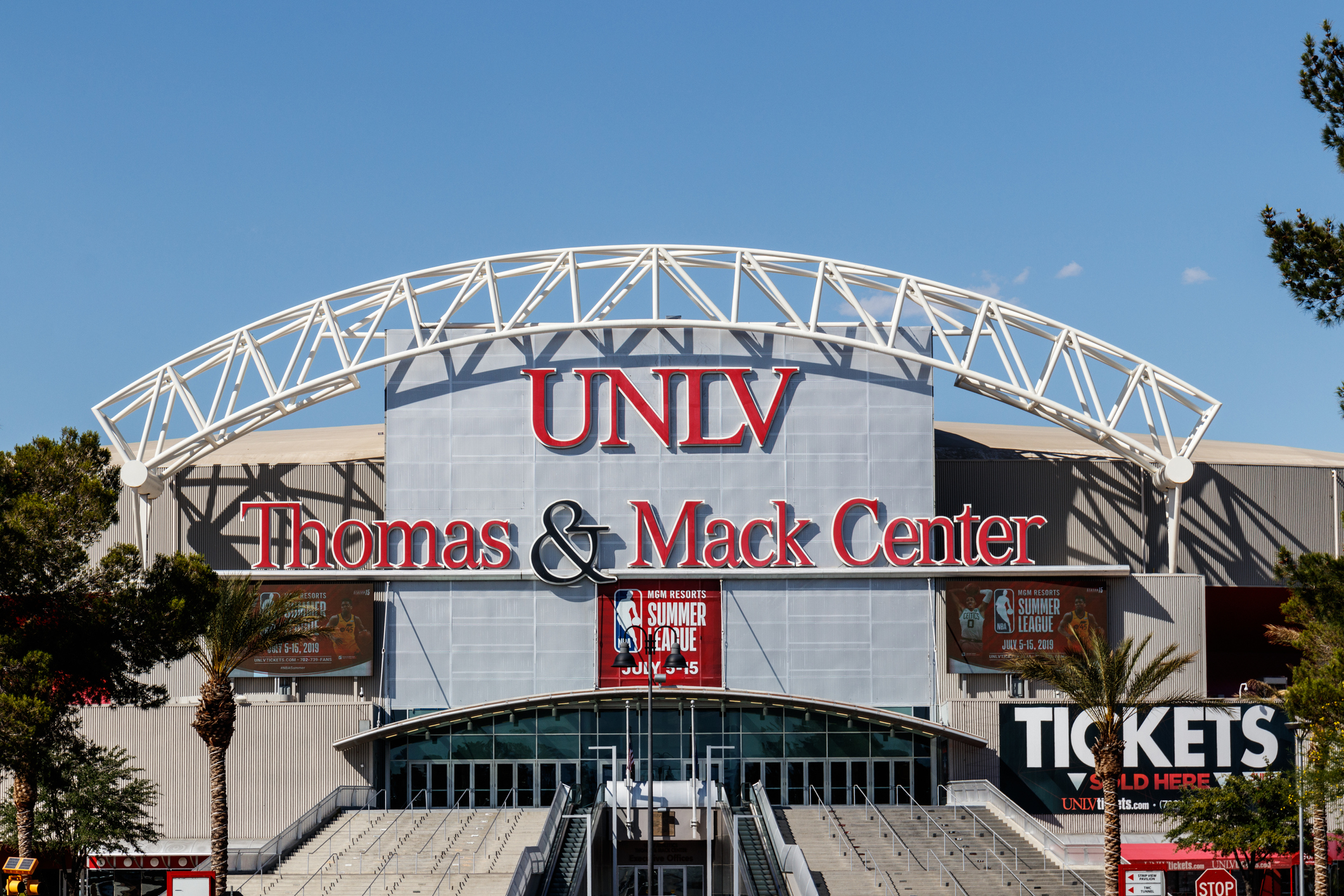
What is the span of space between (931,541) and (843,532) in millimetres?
3613

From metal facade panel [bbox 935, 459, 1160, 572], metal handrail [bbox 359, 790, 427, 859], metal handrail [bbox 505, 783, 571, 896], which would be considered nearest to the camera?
metal handrail [bbox 505, 783, 571, 896]

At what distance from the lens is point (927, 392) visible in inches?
2425

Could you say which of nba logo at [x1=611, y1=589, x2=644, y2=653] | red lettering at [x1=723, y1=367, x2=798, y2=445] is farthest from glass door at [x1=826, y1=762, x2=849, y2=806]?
red lettering at [x1=723, y1=367, x2=798, y2=445]

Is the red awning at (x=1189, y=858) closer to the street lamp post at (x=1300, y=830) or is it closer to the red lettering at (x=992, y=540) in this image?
the street lamp post at (x=1300, y=830)

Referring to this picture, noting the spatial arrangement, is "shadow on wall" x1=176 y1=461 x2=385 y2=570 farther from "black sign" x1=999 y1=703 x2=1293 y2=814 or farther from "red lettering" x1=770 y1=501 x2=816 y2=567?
"black sign" x1=999 y1=703 x2=1293 y2=814

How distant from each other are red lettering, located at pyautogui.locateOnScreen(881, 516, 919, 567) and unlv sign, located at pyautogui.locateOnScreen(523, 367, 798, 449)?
642 centimetres

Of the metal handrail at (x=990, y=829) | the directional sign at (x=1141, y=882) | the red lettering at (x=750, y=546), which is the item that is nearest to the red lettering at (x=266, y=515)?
the red lettering at (x=750, y=546)

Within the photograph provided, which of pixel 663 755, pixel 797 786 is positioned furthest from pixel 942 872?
pixel 663 755

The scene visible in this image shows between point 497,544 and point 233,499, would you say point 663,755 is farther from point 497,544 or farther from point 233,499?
point 233,499

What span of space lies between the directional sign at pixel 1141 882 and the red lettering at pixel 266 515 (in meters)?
35.5

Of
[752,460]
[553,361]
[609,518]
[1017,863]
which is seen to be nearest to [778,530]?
[752,460]

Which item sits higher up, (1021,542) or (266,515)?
(266,515)

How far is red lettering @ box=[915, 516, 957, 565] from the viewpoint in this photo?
199 feet

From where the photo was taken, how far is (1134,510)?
64000 mm
